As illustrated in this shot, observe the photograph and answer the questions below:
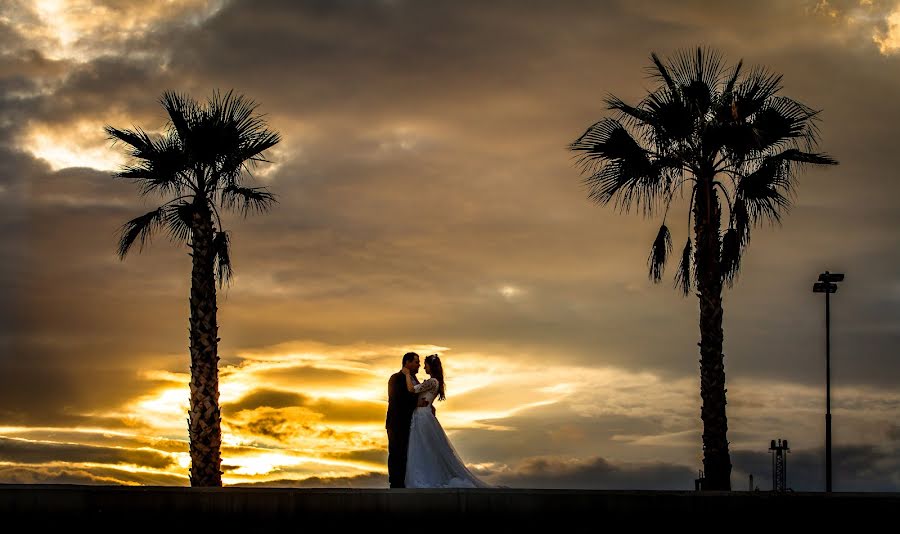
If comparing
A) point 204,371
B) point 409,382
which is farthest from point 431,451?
point 204,371

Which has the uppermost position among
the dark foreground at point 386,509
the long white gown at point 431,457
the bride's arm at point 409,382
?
the bride's arm at point 409,382

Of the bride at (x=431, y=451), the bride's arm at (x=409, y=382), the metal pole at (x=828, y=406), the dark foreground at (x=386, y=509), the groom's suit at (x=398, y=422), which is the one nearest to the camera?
the dark foreground at (x=386, y=509)

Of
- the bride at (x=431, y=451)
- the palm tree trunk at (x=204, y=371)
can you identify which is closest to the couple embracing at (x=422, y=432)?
the bride at (x=431, y=451)

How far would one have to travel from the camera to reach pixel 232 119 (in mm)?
32812

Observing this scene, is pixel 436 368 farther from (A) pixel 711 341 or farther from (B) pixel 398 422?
(A) pixel 711 341

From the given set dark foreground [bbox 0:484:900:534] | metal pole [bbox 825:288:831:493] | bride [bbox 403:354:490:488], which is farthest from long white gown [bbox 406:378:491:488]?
metal pole [bbox 825:288:831:493]

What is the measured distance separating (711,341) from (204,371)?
12.7m

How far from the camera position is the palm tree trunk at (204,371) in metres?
31.1

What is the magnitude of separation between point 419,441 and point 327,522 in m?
5.48

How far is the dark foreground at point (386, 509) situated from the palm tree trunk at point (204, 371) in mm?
11381

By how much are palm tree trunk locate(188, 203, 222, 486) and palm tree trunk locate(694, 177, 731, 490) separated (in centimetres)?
1208

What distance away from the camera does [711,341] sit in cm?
3138

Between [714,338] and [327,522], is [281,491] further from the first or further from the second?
[714,338]

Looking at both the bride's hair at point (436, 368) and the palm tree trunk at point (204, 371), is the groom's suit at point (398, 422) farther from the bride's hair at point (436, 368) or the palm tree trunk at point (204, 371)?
the palm tree trunk at point (204, 371)
